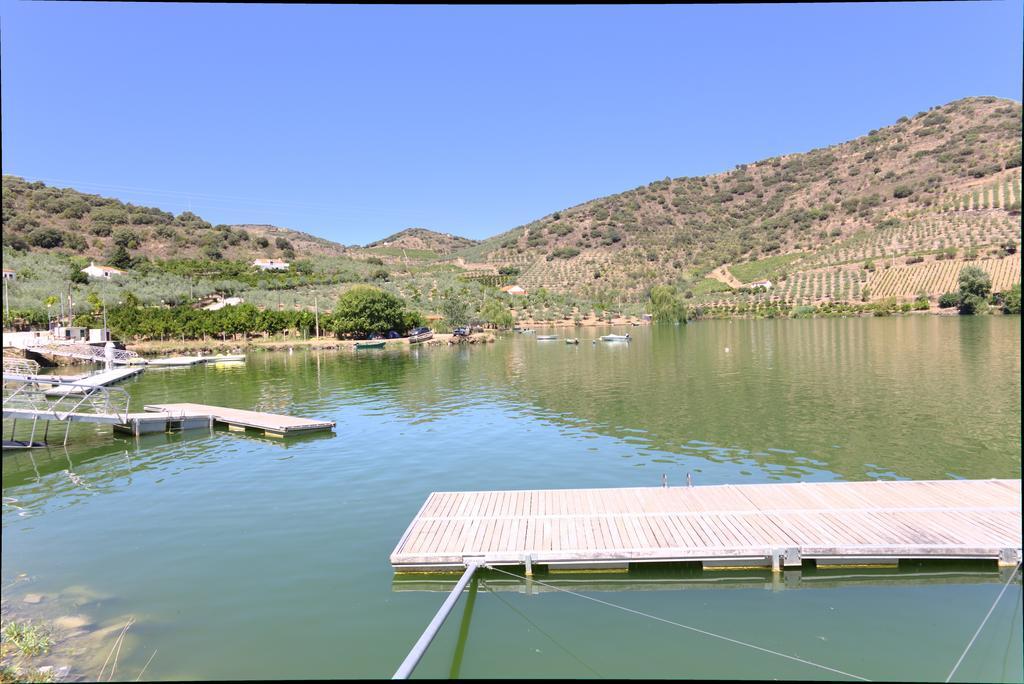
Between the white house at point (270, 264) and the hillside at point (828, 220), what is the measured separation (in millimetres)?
58904

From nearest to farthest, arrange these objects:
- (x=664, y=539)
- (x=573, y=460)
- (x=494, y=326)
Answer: (x=664, y=539)
(x=573, y=460)
(x=494, y=326)

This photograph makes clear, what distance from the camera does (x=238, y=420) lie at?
24.7 m

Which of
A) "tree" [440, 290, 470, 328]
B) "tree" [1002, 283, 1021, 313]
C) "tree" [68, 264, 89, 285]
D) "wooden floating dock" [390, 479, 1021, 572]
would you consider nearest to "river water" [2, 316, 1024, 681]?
"wooden floating dock" [390, 479, 1021, 572]

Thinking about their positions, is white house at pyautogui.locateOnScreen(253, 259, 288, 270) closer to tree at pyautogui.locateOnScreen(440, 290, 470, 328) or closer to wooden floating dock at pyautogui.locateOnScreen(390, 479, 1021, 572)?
tree at pyautogui.locateOnScreen(440, 290, 470, 328)

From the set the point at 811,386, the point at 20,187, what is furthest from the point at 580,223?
the point at 811,386

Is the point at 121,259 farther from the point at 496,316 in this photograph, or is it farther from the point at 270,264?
the point at 496,316

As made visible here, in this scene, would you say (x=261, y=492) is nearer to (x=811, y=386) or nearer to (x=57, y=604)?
(x=57, y=604)

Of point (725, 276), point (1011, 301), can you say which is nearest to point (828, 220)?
point (725, 276)

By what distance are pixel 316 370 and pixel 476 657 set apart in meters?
42.5

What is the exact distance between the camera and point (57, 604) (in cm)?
1001

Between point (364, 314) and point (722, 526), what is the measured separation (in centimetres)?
7058

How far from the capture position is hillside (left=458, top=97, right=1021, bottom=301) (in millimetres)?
126312

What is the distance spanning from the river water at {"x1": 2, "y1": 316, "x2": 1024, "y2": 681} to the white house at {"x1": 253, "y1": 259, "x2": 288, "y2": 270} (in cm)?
10734

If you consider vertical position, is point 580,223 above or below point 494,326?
above
